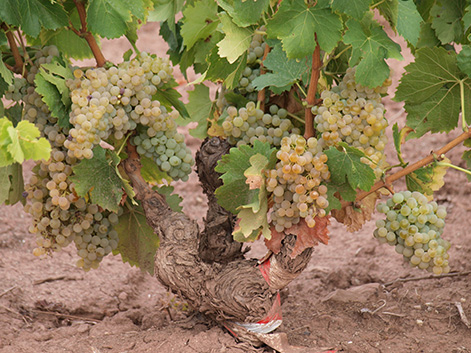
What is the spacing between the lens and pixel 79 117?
5.52ft

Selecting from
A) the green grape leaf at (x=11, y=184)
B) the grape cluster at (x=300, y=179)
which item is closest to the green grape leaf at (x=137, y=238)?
the green grape leaf at (x=11, y=184)

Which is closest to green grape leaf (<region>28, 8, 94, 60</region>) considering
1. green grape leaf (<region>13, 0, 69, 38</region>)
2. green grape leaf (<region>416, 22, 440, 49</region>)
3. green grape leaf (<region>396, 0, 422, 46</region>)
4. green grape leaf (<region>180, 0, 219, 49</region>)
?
green grape leaf (<region>13, 0, 69, 38</region>)

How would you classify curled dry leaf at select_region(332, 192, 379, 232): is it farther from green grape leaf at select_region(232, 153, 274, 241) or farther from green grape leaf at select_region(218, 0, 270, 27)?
green grape leaf at select_region(218, 0, 270, 27)

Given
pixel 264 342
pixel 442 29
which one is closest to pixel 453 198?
pixel 442 29

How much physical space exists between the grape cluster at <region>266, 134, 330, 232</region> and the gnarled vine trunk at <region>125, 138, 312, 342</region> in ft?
0.53

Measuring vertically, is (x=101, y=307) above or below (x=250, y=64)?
below

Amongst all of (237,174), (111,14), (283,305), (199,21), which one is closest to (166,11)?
(199,21)

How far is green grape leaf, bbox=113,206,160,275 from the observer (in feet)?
7.29

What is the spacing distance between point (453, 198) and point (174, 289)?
2113mm

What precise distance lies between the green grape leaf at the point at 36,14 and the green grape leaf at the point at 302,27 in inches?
27.3

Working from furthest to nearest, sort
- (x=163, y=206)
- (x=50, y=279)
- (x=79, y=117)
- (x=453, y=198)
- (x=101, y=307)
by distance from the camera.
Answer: (x=453, y=198) → (x=50, y=279) → (x=101, y=307) → (x=163, y=206) → (x=79, y=117)

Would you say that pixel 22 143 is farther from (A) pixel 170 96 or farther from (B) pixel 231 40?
(A) pixel 170 96

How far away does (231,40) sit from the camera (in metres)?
1.59

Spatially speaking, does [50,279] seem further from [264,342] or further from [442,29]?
[442,29]
